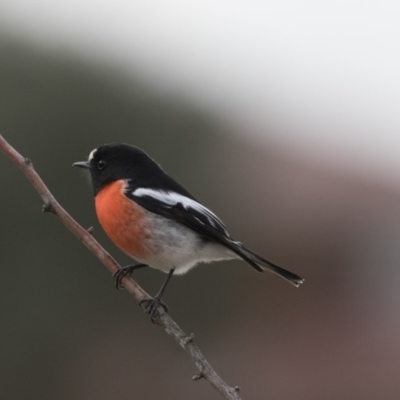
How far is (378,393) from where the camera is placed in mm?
15227

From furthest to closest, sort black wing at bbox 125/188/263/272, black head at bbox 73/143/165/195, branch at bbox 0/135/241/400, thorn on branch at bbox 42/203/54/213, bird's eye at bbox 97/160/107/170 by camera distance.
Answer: bird's eye at bbox 97/160/107/170
black head at bbox 73/143/165/195
black wing at bbox 125/188/263/272
thorn on branch at bbox 42/203/54/213
branch at bbox 0/135/241/400

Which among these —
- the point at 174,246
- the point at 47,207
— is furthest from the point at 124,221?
the point at 47,207

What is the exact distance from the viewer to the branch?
436 centimetres

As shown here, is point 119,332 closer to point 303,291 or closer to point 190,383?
point 190,383

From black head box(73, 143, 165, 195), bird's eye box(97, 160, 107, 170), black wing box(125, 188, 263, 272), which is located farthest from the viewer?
bird's eye box(97, 160, 107, 170)

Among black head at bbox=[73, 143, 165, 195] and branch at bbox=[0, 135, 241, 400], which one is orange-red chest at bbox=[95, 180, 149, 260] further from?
branch at bbox=[0, 135, 241, 400]

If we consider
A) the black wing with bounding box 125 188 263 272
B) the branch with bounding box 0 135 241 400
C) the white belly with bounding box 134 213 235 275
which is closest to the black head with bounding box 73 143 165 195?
the black wing with bounding box 125 188 263 272

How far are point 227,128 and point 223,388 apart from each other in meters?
13.8

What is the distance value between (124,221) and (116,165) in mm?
623

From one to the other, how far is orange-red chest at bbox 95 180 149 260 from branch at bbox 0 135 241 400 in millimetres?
633

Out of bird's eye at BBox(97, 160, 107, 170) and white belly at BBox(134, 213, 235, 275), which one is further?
bird's eye at BBox(97, 160, 107, 170)

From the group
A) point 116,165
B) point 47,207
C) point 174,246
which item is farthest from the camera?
point 116,165

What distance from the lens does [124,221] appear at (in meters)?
6.04

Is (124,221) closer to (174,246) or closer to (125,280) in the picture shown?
(174,246)
